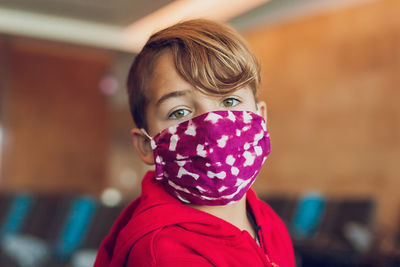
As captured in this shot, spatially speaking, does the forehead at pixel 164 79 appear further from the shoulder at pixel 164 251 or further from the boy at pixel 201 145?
the shoulder at pixel 164 251

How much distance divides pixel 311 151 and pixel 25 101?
5952mm

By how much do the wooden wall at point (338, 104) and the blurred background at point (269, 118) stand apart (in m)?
0.02

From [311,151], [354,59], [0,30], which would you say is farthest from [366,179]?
[0,30]

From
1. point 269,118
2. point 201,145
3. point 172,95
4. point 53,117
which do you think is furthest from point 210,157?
point 53,117

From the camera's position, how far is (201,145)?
904mm

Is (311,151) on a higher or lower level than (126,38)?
lower

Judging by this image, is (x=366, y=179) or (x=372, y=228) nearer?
(x=372, y=228)

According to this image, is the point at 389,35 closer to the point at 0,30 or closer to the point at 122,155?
the point at 0,30

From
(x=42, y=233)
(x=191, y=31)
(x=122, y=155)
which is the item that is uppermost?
(x=191, y=31)

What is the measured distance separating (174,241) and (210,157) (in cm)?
18

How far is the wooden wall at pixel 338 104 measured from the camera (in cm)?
589

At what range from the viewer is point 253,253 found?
0.87 meters

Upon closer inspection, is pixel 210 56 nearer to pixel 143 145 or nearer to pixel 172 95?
pixel 172 95

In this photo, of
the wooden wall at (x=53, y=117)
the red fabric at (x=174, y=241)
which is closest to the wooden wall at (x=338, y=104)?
the wooden wall at (x=53, y=117)
